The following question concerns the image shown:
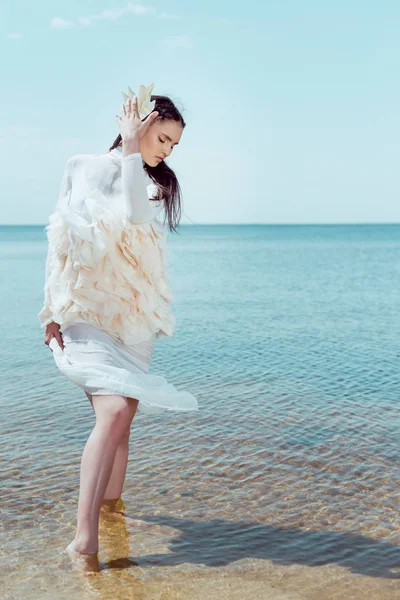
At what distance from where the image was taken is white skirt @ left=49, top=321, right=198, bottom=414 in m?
3.34

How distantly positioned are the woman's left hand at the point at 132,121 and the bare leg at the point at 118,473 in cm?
157

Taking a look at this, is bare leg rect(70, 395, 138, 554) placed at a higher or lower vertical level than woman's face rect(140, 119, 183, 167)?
lower


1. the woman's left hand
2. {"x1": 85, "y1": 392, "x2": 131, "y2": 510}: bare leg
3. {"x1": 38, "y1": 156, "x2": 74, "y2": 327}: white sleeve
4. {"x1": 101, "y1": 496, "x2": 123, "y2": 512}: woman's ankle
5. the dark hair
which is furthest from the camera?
{"x1": 101, "y1": 496, "x2": 123, "y2": 512}: woman's ankle

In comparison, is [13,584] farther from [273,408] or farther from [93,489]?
[273,408]

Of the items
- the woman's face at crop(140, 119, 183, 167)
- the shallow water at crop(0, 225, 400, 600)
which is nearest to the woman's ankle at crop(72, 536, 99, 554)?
the shallow water at crop(0, 225, 400, 600)

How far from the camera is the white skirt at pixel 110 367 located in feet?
11.0

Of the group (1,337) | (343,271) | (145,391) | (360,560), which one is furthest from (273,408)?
(343,271)

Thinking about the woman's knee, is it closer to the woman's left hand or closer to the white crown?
the woman's left hand

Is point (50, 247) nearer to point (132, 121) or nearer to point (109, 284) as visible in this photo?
point (109, 284)

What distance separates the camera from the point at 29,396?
7.17 metres

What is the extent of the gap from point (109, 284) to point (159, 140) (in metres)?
0.75

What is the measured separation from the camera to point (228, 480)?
4812 millimetres

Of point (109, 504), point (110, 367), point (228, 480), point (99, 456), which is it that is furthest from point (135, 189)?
point (228, 480)

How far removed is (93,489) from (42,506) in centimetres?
119
